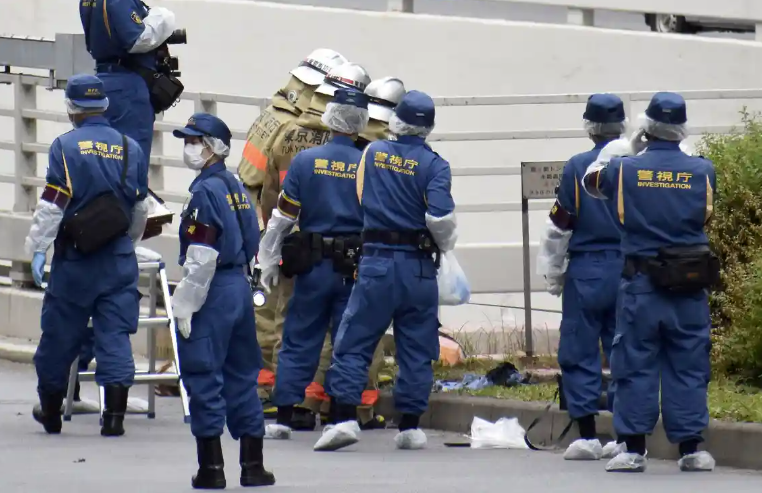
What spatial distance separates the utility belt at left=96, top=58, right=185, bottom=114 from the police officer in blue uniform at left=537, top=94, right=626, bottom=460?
291 centimetres

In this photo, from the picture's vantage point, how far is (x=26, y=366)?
14078 mm

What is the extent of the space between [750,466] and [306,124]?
366 cm

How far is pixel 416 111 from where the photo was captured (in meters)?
10.8

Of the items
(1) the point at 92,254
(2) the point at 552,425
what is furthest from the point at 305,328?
(2) the point at 552,425

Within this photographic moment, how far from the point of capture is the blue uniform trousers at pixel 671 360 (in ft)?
31.7

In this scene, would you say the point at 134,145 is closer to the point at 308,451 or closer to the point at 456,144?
the point at 308,451

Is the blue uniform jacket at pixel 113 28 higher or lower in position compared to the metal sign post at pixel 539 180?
higher

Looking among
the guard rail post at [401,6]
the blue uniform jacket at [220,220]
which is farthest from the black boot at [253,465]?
the guard rail post at [401,6]

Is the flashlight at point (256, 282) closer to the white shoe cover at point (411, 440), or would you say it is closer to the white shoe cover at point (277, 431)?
the white shoe cover at point (277, 431)

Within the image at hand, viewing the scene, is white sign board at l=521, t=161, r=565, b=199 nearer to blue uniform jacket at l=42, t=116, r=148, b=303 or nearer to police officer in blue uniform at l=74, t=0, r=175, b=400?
police officer in blue uniform at l=74, t=0, r=175, b=400

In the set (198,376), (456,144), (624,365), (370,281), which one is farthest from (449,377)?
(456,144)

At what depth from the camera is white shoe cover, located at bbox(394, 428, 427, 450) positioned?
10734mm

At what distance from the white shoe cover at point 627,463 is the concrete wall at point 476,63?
7.73 m

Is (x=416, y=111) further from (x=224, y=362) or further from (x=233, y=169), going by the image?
(x=233, y=169)
